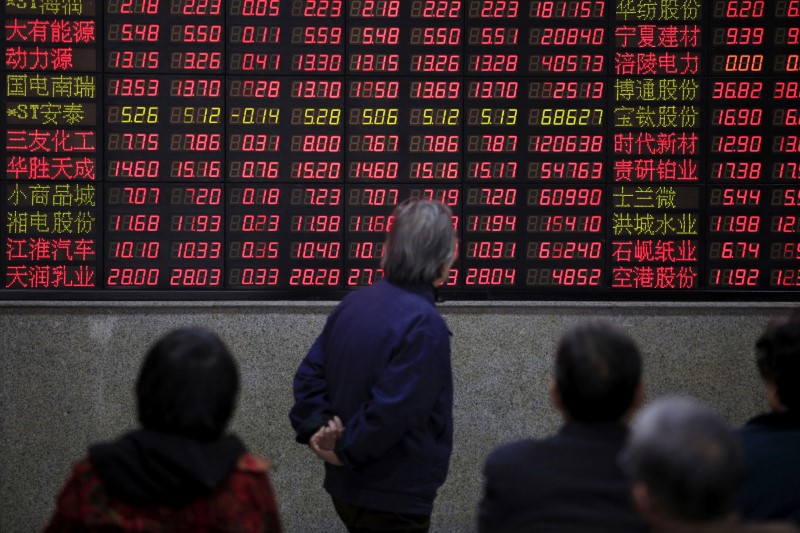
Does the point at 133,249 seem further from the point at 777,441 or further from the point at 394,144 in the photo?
the point at 777,441

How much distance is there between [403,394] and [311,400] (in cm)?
42

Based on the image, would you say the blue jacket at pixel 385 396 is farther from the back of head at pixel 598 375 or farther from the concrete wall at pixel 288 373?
the concrete wall at pixel 288 373

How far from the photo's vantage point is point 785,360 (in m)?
2.56

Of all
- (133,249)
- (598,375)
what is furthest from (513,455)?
(133,249)

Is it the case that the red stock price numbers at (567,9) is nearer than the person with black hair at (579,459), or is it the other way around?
the person with black hair at (579,459)

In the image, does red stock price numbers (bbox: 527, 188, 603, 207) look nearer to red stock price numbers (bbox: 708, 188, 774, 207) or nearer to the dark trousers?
red stock price numbers (bbox: 708, 188, 774, 207)

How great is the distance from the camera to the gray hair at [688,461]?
66.7 inches

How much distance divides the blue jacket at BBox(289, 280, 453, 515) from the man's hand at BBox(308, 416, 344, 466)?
0.09 feet

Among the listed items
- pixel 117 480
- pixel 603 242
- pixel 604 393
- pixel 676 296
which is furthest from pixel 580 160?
pixel 117 480

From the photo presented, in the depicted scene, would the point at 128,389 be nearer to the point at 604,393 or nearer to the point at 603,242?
the point at 603,242

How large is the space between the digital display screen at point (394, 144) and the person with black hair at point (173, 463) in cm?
316

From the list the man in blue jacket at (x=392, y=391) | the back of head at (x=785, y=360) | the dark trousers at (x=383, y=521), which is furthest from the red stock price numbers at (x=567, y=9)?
the back of head at (x=785, y=360)

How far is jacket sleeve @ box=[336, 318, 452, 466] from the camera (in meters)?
3.16

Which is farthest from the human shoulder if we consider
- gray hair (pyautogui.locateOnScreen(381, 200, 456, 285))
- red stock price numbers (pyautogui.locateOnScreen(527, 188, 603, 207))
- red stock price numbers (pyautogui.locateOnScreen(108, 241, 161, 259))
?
red stock price numbers (pyautogui.locateOnScreen(108, 241, 161, 259))
